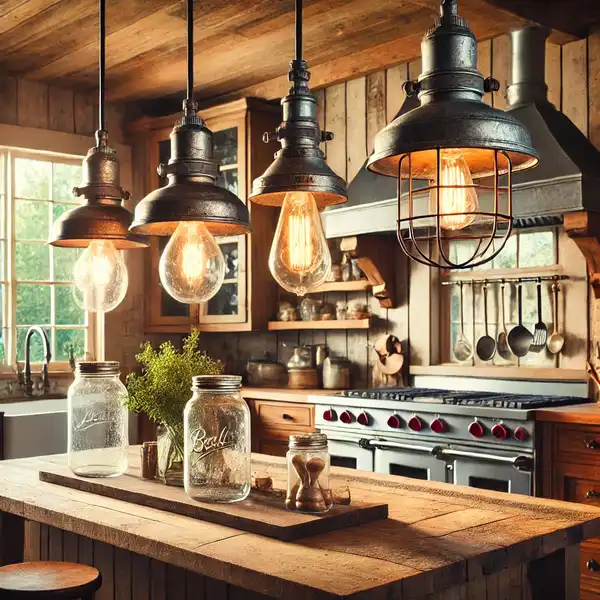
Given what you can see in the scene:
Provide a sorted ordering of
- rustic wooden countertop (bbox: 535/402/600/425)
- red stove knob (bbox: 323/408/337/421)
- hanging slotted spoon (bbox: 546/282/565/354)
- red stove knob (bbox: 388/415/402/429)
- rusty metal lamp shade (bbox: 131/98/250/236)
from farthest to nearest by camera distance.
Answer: red stove knob (bbox: 323/408/337/421) < hanging slotted spoon (bbox: 546/282/565/354) < red stove knob (bbox: 388/415/402/429) < rustic wooden countertop (bbox: 535/402/600/425) < rusty metal lamp shade (bbox: 131/98/250/236)

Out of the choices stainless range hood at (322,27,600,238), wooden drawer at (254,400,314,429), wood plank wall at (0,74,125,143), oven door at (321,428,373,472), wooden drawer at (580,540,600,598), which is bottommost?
wooden drawer at (580,540,600,598)

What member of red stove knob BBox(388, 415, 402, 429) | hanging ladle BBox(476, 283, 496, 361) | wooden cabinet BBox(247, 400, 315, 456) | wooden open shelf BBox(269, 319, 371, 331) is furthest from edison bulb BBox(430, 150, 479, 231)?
wooden open shelf BBox(269, 319, 371, 331)

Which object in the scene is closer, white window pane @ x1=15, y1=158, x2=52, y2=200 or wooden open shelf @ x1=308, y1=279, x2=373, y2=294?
wooden open shelf @ x1=308, y1=279, x2=373, y2=294

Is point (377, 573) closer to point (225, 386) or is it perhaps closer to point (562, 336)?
point (225, 386)

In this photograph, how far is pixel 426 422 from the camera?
3.86m

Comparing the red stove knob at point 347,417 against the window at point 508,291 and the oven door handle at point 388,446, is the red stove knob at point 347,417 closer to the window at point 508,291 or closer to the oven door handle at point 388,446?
the oven door handle at point 388,446

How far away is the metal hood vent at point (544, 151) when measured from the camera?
3557mm

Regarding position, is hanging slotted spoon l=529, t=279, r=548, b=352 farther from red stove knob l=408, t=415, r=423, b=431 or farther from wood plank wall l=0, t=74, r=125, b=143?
wood plank wall l=0, t=74, r=125, b=143

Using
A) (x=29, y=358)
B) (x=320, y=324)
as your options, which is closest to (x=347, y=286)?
(x=320, y=324)

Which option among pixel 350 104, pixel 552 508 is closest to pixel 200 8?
pixel 350 104

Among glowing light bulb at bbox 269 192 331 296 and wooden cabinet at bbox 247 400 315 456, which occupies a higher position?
glowing light bulb at bbox 269 192 331 296

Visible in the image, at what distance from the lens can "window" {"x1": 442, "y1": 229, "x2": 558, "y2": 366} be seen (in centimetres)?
419

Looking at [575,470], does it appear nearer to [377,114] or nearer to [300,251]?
[300,251]

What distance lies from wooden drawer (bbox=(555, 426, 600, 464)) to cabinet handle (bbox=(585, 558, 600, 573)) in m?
0.39
